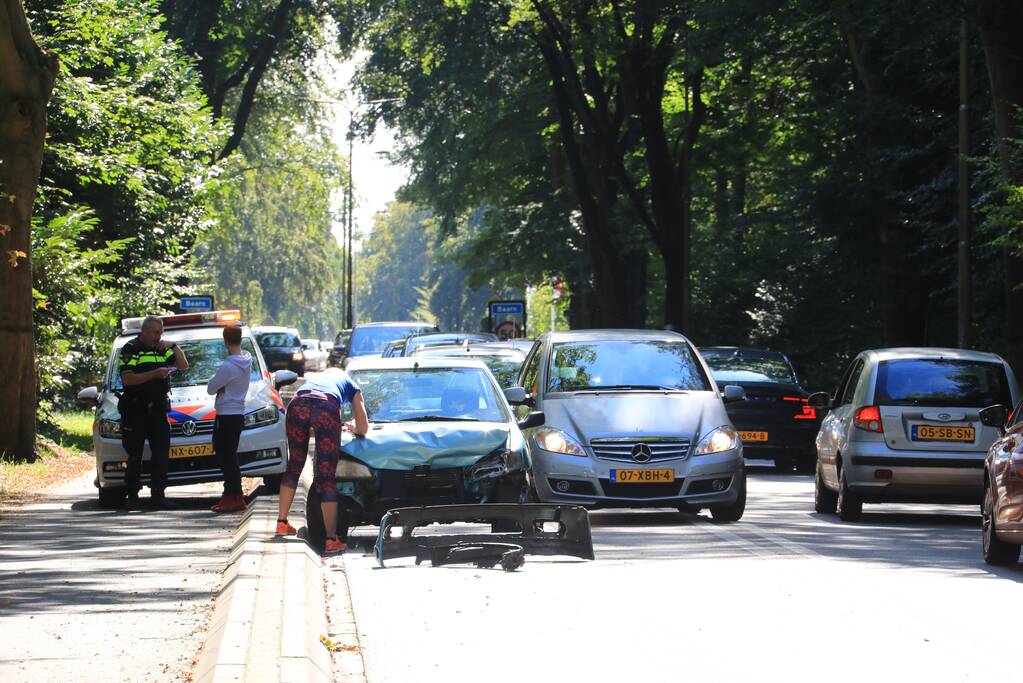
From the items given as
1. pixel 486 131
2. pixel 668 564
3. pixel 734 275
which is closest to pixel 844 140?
pixel 734 275

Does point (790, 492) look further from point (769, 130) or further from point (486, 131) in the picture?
point (486, 131)

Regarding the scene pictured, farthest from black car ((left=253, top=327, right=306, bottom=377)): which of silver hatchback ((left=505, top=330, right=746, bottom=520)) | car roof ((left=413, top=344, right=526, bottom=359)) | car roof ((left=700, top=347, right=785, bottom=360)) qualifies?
silver hatchback ((left=505, top=330, right=746, bottom=520))

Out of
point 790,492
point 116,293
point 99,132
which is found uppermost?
point 99,132

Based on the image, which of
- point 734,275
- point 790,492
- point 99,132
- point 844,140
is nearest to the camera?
point 790,492

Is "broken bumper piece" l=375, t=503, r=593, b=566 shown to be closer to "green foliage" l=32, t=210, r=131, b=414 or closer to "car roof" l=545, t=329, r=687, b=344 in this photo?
"car roof" l=545, t=329, r=687, b=344

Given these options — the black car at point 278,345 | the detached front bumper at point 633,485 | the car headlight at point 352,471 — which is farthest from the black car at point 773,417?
the black car at point 278,345

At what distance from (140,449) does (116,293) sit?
13821mm

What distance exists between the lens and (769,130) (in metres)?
41.8

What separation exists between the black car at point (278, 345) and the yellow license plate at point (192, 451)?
37.1 metres

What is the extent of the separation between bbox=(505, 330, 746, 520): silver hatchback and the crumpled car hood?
1417 millimetres

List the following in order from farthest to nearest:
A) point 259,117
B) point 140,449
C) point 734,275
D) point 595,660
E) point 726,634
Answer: point 259,117 < point 734,275 < point 140,449 < point 726,634 < point 595,660

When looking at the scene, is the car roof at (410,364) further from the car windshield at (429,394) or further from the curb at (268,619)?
the curb at (268,619)

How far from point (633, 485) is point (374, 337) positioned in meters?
24.5

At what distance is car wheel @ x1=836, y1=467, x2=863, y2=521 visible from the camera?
1655 cm
